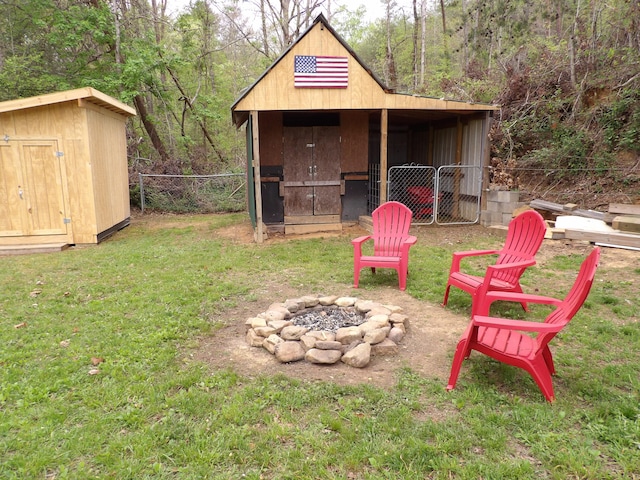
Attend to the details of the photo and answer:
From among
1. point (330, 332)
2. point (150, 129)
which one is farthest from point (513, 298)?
point (150, 129)

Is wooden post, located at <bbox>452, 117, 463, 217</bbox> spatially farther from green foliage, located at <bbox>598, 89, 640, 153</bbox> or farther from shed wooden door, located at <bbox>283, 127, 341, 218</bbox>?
green foliage, located at <bbox>598, 89, 640, 153</bbox>

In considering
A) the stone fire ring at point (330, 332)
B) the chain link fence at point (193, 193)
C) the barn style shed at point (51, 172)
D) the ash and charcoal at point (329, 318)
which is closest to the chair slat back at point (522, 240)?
the stone fire ring at point (330, 332)

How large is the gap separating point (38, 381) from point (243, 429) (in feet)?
5.48

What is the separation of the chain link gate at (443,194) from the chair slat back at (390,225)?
12.0 ft

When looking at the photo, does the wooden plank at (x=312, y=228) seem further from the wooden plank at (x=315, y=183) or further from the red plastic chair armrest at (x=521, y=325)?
the red plastic chair armrest at (x=521, y=325)

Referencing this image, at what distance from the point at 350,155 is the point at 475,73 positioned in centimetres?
773

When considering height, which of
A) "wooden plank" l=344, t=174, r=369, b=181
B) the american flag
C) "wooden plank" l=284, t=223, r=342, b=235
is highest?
the american flag

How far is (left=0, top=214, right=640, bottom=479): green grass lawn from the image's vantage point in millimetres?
2236

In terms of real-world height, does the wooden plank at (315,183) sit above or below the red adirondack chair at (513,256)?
above

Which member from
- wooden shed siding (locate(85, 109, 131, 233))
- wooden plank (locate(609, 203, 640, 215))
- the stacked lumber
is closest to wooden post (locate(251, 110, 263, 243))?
wooden shed siding (locate(85, 109, 131, 233))

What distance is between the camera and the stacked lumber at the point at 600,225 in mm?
6621

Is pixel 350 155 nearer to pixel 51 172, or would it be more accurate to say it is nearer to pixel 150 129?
pixel 51 172

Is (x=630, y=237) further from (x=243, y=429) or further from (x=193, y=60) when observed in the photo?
(x=193, y=60)

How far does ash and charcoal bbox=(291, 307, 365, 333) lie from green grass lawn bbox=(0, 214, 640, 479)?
2.66 feet
